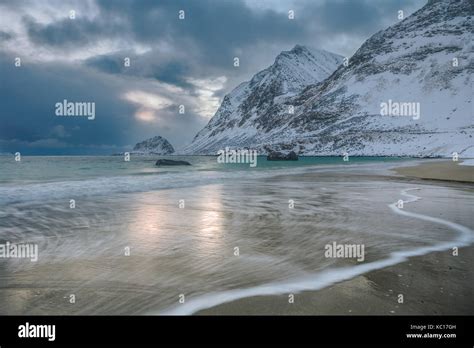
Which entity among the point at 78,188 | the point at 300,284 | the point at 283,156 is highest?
the point at 283,156

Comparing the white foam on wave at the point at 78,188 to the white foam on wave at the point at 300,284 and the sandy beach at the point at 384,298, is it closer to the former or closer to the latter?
the white foam on wave at the point at 300,284

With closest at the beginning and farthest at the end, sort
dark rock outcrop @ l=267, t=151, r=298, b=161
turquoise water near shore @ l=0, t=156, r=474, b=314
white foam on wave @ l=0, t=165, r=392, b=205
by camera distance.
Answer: turquoise water near shore @ l=0, t=156, r=474, b=314
white foam on wave @ l=0, t=165, r=392, b=205
dark rock outcrop @ l=267, t=151, r=298, b=161

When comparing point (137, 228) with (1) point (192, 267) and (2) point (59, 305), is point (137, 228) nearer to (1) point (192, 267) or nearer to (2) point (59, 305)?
(1) point (192, 267)

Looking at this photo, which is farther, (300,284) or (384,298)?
(300,284)

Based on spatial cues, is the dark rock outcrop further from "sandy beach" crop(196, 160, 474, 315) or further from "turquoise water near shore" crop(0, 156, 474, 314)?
"sandy beach" crop(196, 160, 474, 315)

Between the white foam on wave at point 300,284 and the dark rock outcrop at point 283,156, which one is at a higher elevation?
the dark rock outcrop at point 283,156

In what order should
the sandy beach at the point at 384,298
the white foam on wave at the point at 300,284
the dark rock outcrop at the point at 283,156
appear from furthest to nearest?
the dark rock outcrop at the point at 283,156 < the white foam on wave at the point at 300,284 < the sandy beach at the point at 384,298

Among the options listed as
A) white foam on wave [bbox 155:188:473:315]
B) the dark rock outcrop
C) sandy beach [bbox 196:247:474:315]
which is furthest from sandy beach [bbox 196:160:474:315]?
the dark rock outcrop

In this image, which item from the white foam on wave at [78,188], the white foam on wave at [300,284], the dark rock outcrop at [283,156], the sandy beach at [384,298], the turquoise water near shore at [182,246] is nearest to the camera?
the sandy beach at [384,298]

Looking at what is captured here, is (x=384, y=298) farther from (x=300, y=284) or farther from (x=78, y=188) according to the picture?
(x=78, y=188)

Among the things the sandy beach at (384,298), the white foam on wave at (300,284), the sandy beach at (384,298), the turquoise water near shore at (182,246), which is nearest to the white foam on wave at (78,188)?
the turquoise water near shore at (182,246)

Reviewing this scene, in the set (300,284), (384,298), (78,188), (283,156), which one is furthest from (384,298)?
(283,156)

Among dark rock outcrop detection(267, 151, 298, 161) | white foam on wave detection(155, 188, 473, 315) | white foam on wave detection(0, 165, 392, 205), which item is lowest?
white foam on wave detection(155, 188, 473, 315)
